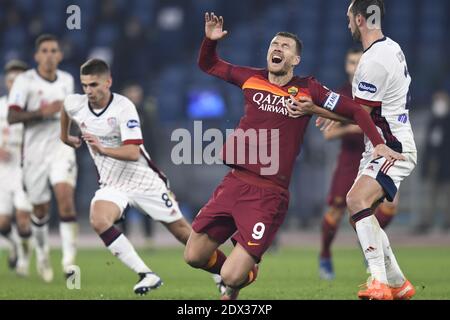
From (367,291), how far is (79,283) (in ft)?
11.3

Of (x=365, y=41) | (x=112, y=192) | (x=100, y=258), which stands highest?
(x=365, y=41)

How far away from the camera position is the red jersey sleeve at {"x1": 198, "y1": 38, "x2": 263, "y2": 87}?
818 cm

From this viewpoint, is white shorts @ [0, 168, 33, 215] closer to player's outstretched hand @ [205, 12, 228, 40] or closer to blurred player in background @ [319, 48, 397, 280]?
blurred player in background @ [319, 48, 397, 280]

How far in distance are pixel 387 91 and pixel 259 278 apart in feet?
11.4

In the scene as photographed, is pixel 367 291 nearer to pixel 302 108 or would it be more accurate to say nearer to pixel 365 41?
pixel 302 108

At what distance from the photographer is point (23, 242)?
11.9m

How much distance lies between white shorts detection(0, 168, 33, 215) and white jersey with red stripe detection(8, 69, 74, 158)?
44.1 inches

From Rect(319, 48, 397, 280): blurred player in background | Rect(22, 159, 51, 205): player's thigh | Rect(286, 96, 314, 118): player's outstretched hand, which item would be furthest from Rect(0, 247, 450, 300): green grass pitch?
Rect(286, 96, 314, 118): player's outstretched hand

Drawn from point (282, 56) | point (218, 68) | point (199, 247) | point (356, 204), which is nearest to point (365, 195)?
point (356, 204)

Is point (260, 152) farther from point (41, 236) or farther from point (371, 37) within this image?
point (41, 236)

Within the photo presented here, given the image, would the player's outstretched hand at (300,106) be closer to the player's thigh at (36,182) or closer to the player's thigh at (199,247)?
the player's thigh at (199,247)
